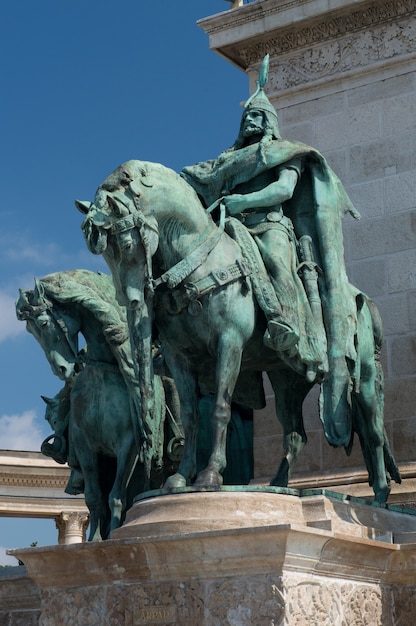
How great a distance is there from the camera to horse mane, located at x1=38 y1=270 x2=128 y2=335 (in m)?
11.6

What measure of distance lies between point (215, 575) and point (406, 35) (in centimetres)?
717

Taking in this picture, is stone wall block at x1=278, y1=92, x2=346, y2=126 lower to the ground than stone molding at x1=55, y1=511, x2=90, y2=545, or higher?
higher

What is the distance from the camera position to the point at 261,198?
1063cm

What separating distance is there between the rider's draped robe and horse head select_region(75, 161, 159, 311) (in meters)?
1.56

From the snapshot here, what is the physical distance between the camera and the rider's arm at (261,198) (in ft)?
34.9

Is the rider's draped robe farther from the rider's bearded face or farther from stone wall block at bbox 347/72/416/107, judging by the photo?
stone wall block at bbox 347/72/416/107

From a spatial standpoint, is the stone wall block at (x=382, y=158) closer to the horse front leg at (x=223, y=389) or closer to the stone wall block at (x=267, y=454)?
the stone wall block at (x=267, y=454)

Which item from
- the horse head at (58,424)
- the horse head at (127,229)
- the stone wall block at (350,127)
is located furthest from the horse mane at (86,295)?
the stone wall block at (350,127)

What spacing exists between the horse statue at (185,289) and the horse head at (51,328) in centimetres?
183

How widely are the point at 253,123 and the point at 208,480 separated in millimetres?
3585

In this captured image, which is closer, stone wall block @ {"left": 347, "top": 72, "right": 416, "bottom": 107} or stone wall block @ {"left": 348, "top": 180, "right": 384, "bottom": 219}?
stone wall block @ {"left": 348, "top": 180, "right": 384, "bottom": 219}

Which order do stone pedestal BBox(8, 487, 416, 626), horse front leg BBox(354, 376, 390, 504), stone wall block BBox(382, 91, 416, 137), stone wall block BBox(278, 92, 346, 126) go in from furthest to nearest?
1. stone wall block BBox(278, 92, 346, 126)
2. stone wall block BBox(382, 91, 416, 137)
3. horse front leg BBox(354, 376, 390, 504)
4. stone pedestal BBox(8, 487, 416, 626)

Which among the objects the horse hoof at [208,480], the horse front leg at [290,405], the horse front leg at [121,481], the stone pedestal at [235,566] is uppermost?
the horse front leg at [290,405]

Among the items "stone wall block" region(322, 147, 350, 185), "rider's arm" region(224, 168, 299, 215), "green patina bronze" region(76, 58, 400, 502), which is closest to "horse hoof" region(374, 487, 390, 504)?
"green patina bronze" region(76, 58, 400, 502)
